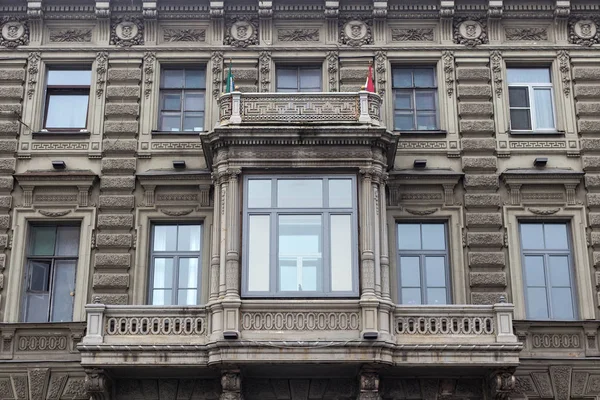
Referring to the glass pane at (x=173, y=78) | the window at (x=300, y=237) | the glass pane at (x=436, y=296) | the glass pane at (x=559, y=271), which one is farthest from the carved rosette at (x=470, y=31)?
the glass pane at (x=173, y=78)

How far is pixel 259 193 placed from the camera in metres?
20.9

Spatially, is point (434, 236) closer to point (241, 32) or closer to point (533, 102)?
point (533, 102)

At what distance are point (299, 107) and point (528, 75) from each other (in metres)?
6.24

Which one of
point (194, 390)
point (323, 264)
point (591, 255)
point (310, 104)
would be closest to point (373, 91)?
point (310, 104)

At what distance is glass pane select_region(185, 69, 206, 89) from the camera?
23.7m

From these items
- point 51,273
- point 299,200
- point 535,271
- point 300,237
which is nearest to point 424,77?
point 299,200

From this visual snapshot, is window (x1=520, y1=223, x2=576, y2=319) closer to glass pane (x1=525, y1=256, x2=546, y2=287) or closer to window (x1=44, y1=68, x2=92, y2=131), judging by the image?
glass pane (x1=525, y1=256, x2=546, y2=287)

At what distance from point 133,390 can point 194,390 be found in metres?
1.32

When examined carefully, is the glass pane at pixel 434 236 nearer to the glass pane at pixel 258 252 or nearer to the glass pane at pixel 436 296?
the glass pane at pixel 436 296

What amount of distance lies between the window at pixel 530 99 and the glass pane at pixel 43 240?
1146 cm

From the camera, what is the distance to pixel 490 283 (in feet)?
70.3

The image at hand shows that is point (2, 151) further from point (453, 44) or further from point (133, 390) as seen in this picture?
point (453, 44)

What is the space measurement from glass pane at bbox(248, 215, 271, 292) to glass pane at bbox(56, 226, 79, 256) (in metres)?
4.57

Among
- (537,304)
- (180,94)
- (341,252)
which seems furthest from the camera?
(180,94)
